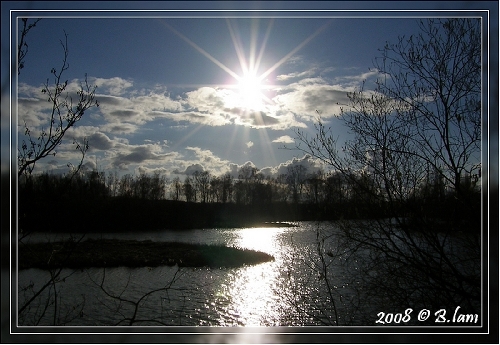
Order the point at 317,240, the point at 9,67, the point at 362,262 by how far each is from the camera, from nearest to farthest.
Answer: the point at 9,67 → the point at 362,262 → the point at 317,240

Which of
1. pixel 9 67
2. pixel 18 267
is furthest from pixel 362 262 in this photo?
pixel 9 67

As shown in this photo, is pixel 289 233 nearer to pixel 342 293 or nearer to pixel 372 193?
pixel 342 293

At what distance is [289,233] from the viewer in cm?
417

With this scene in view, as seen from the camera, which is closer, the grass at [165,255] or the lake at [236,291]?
the lake at [236,291]

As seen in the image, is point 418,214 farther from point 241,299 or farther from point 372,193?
point 241,299

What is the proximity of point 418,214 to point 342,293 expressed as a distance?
1.04 metres

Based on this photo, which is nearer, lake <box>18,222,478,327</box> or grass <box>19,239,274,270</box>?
lake <box>18,222,478,327</box>

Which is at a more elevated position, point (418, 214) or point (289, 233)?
point (418, 214)

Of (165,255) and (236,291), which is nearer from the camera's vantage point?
(236,291)

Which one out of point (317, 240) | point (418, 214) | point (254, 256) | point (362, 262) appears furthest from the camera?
point (254, 256)

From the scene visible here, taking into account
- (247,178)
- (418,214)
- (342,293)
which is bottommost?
(342,293)

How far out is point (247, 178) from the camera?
3.96m

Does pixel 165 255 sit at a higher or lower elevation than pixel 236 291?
higher

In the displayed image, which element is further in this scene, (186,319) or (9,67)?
(186,319)
